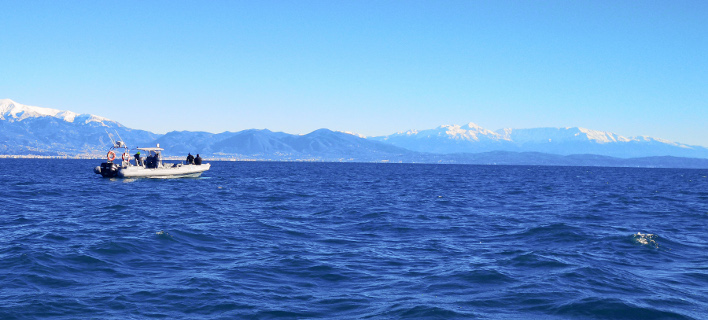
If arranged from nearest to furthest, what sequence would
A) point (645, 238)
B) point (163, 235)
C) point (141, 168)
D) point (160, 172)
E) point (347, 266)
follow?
1. point (347, 266)
2. point (163, 235)
3. point (645, 238)
4. point (141, 168)
5. point (160, 172)

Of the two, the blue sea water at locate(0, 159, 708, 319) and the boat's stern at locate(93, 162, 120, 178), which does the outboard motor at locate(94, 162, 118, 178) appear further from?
the blue sea water at locate(0, 159, 708, 319)

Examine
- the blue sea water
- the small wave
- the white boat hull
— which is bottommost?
the blue sea water

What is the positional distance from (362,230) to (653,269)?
10.9 meters

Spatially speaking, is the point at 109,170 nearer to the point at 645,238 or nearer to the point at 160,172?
the point at 160,172

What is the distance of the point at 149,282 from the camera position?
1212 cm

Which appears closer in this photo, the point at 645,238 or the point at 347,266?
the point at 347,266

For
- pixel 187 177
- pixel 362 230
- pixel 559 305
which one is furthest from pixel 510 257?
pixel 187 177

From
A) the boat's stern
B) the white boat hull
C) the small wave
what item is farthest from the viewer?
the boat's stern

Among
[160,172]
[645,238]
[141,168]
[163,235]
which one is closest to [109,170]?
[141,168]

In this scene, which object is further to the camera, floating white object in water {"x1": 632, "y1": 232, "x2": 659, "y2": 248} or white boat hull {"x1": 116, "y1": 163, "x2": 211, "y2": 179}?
white boat hull {"x1": 116, "y1": 163, "x2": 211, "y2": 179}

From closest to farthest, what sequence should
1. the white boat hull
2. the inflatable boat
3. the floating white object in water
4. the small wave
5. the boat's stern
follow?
1. the floating white object in water
2. the small wave
3. the white boat hull
4. the inflatable boat
5. the boat's stern

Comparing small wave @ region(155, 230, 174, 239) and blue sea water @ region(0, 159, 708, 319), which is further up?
small wave @ region(155, 230, 174, 239)

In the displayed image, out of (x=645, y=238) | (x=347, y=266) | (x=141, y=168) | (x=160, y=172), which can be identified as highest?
(x=141, y=168)

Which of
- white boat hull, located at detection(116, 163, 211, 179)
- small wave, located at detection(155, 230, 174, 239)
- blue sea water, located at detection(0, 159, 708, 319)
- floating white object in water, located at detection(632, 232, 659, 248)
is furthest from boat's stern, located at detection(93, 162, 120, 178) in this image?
floating white object in water, located at detection(632, 232, 659, 248)
